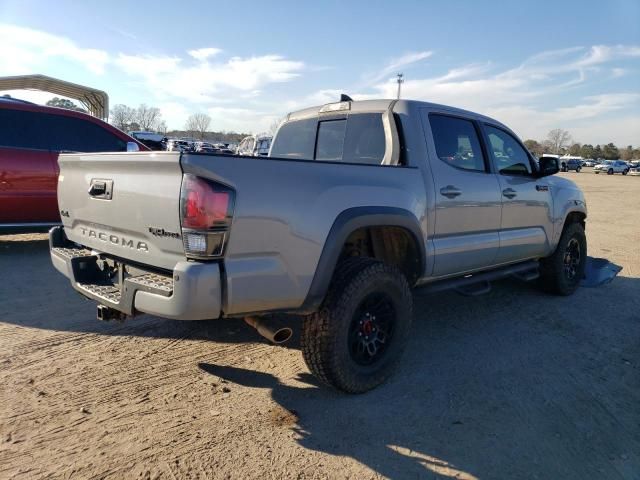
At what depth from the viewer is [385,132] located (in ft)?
12.1

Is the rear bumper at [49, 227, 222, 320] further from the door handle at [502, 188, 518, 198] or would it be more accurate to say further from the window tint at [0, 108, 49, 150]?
the window tint at [0, 108, 49, 150]

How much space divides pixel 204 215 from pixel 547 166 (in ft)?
13.3

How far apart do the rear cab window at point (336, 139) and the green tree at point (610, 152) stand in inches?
4118

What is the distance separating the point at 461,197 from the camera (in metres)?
3.82

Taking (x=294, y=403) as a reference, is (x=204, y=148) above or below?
above

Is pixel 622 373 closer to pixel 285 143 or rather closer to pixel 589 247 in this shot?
pixel 285 143

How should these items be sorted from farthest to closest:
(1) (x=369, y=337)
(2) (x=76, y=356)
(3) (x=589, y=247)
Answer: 1. (3) (x=589, y=247)
2. (2) (x=76, y=356)
3. (1) (x=369, y=337)

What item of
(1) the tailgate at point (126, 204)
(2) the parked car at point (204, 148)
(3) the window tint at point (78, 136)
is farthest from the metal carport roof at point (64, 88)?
(1) the tailgate at point (126, 204)

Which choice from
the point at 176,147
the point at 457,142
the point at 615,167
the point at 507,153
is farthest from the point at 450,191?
the point at 615,167

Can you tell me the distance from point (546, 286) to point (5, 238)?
8165 mm

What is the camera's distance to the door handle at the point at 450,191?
3644 mm

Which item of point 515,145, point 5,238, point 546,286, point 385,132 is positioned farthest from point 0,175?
point 546,286

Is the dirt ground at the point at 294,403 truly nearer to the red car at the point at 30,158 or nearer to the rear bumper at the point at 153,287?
the rear bumper at the point at 153,287

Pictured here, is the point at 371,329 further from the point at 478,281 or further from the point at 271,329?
the point at 478,281
